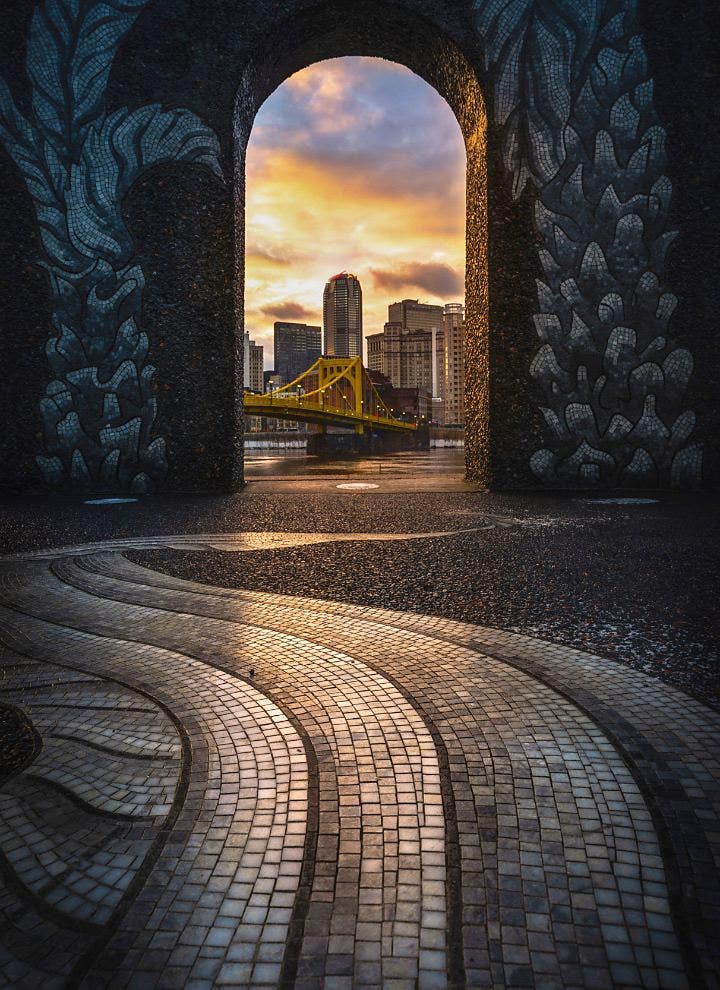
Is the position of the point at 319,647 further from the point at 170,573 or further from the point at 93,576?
the point at 93,576

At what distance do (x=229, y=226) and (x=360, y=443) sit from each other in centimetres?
2588

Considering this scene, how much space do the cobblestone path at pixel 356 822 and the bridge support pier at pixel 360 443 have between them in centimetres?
2454

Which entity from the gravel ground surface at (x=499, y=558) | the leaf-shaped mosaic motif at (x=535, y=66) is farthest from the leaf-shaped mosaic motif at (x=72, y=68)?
the gravel ground surface at (x=499, y=558)

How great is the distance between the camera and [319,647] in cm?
278

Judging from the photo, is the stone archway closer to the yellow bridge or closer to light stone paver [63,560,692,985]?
light stone paver [63,560,692,985]

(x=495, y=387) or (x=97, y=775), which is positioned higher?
(x=495, y=387)

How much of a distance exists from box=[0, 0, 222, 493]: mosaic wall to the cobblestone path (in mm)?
7174

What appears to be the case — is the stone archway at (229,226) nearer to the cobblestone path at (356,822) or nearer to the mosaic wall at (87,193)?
the mosaic wall at (87,193)

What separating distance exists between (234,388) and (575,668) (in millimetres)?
7816

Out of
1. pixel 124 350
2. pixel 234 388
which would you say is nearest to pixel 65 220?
pixel 124 350

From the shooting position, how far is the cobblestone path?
1.14 meters

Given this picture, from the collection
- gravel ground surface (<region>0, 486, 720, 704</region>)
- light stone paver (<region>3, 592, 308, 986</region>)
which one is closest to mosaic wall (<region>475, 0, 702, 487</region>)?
gravel ground surface (<region>0, 486, 720, 704</region>)

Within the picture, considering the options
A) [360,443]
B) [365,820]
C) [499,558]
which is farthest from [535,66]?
[360,443]

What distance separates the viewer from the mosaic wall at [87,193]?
8.86 metres
